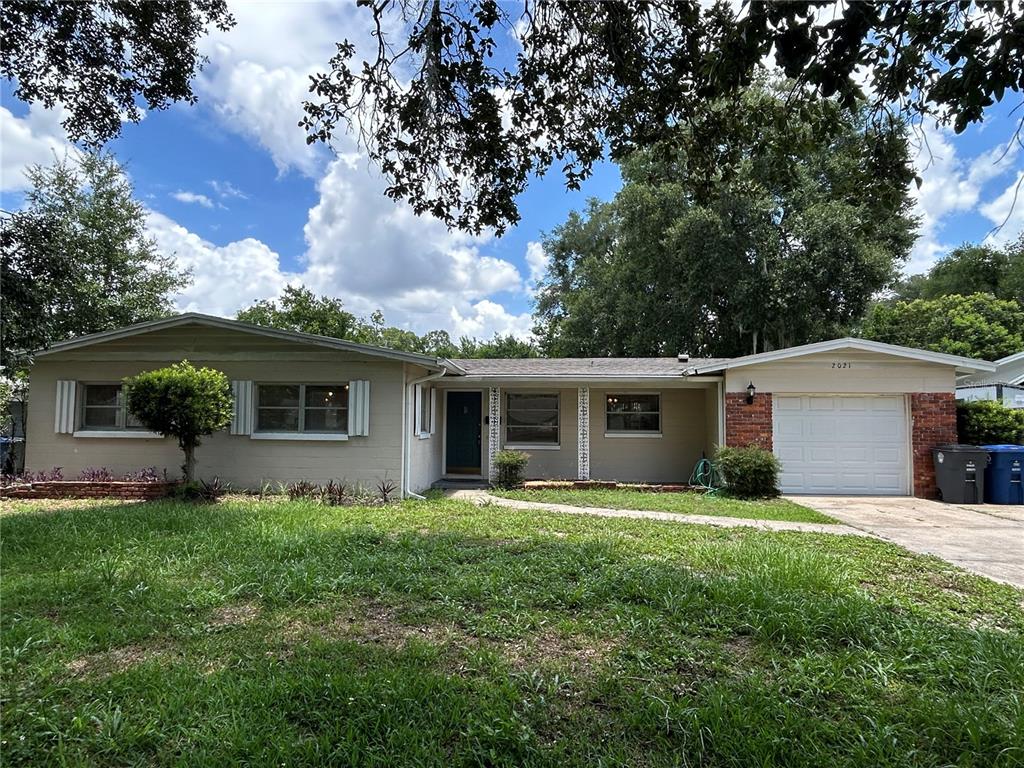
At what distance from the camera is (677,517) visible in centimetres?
814

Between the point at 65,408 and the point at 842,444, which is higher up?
the point at 65,408

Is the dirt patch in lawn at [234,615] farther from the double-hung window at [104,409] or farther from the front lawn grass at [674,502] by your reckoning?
the double-hung window at [104,409]

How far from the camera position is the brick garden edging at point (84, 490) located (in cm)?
930

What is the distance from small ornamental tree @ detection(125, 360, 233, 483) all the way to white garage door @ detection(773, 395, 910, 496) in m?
10.7

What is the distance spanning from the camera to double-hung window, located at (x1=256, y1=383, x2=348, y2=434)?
10195 millimetres

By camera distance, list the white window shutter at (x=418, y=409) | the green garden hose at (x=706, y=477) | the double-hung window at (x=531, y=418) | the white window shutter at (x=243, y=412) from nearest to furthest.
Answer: the white window shutter at (x=243, y=412) < the white window shutter at (x=418, y=409) < the green garden hose at (x=706, y=477) < the double-hung window at (x=531, y=418)

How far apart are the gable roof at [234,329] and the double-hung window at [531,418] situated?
143 inches

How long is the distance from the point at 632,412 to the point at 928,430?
5.87m

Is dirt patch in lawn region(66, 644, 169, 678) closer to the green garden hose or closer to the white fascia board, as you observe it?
the white fascia board

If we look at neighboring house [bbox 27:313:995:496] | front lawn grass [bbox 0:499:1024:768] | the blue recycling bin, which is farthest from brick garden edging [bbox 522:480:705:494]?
front lawn grass [bbox 0:499:1024:768]

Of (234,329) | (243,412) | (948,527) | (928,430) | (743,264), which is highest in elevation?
(743,264)

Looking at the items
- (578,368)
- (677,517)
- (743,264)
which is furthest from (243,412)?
(743,264)

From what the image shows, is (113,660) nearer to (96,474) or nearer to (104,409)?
(96,474)

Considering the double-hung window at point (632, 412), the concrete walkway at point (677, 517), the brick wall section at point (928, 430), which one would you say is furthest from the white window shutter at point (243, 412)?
the brick wall section at point (928, 430)
